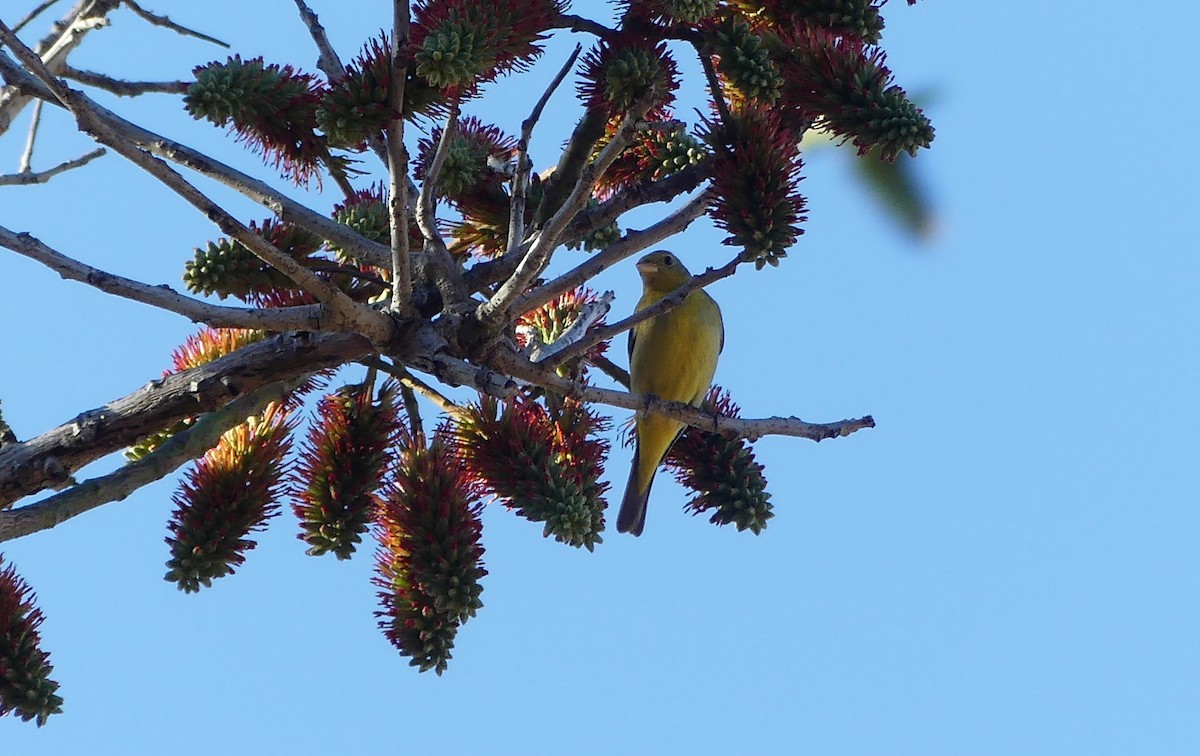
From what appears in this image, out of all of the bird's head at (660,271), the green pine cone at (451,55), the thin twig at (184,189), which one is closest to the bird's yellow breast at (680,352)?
the bird's head at (660,271)

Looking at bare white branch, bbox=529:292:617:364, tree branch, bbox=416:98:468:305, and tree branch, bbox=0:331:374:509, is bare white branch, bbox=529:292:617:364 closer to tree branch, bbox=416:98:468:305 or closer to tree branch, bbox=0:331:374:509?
tree branch, bbox=416:98:468:305

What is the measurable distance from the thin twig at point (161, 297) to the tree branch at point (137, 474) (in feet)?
1.95

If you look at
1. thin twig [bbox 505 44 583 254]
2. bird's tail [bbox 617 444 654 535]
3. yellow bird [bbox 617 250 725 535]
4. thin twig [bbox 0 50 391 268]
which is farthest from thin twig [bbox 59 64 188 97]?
bird's tail [bbox 617 444 654 535]

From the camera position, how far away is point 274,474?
12.0 feet

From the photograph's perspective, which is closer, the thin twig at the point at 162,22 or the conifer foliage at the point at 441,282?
the conifer foliage at the point at 441,282

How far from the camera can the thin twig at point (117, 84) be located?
3994 millimetres

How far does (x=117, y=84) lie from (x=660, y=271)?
132 inches

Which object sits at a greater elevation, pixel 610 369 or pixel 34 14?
pixel 34 14

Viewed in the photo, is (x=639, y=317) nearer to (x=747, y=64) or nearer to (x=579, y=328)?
(x=579, y=328)

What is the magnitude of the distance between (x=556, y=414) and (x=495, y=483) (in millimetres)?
399

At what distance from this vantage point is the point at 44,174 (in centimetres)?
436

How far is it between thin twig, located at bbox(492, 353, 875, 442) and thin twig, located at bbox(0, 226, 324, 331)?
22.5 inches

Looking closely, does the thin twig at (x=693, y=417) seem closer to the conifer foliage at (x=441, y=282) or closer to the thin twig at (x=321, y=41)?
the conifer foliage at (x=441, y=282)

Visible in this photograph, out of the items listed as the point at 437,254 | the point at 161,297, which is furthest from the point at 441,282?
the point at 161,297
